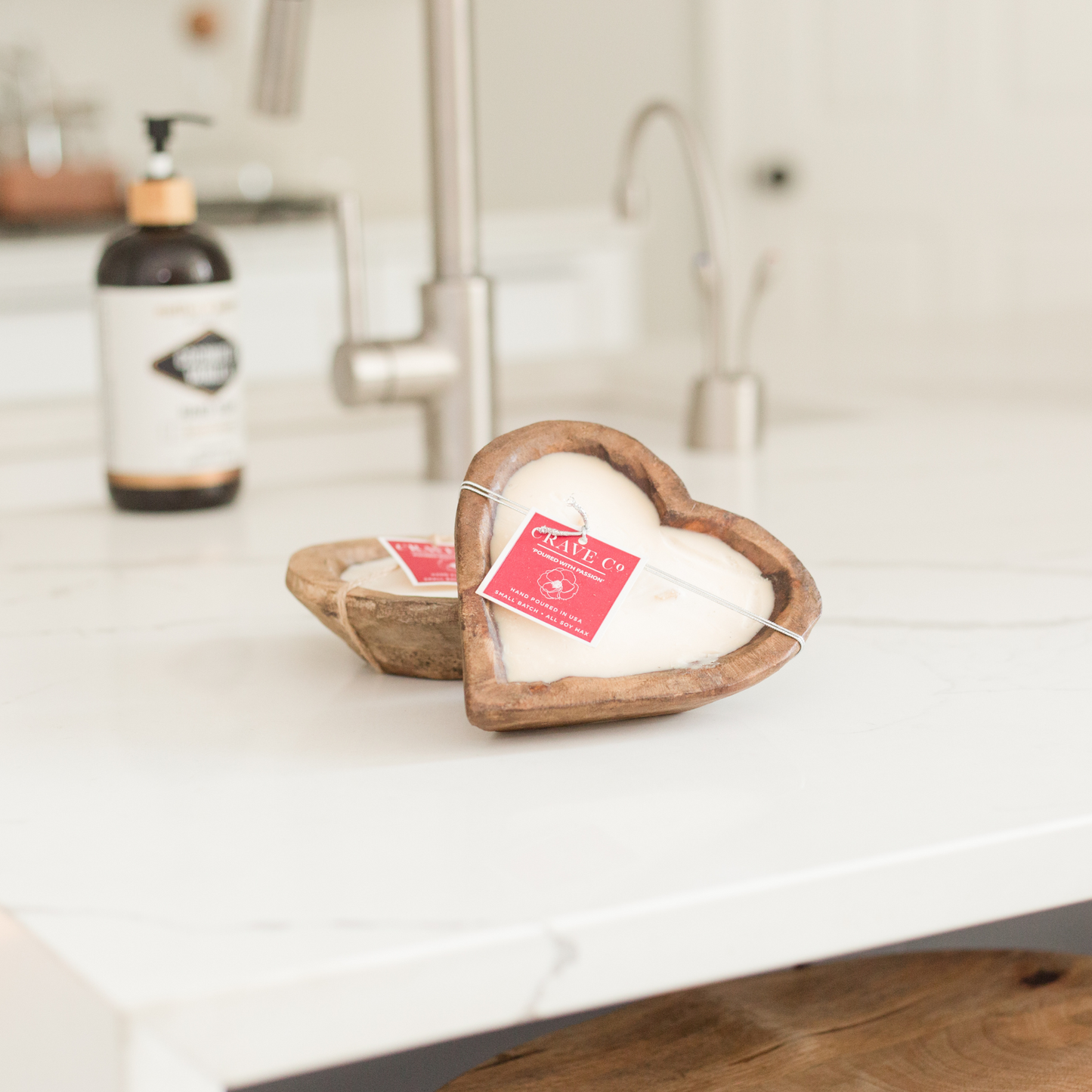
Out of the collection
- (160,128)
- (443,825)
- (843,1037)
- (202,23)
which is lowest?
(843,1037)

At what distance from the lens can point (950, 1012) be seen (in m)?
0.70

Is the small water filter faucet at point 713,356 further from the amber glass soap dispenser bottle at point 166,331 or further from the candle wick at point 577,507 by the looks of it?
the candle wick at point 577,507

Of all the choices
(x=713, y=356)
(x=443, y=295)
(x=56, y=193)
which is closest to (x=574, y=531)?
(x=443, y=295)

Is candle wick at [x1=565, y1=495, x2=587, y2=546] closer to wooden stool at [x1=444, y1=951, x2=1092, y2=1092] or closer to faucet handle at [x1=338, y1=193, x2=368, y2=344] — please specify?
wooden stool at [x1=444, y1=951, x2=1092, y2=1092]

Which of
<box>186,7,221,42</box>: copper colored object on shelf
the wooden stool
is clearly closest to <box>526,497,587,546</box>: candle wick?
the wooden stool

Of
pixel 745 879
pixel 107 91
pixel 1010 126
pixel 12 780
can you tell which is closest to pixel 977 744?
pixel 745 879

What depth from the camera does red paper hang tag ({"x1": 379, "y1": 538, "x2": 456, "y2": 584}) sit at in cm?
64

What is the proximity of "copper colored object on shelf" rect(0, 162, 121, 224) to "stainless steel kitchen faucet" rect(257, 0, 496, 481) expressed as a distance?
267cm

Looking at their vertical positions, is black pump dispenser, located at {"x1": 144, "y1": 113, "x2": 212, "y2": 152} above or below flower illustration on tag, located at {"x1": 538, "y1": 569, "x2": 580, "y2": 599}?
above

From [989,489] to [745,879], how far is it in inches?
27.5

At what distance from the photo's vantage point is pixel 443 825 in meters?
0.48

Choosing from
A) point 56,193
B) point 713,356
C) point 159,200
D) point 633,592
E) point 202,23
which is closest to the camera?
point 633,592

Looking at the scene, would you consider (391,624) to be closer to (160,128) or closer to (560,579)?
(560,579)

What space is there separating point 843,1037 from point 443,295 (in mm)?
670
